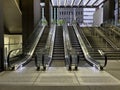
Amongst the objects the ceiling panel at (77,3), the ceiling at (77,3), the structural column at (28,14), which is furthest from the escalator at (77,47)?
the ceiling at (77,3)

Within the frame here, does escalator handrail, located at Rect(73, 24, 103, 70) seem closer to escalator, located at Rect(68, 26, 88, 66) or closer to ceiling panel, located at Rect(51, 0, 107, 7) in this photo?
escalator, located at Rect(68, 26, 88, 66)

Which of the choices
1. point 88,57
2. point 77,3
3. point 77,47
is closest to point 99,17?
point 77,3

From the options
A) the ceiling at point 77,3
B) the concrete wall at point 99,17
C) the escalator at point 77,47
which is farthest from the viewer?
the concrete wall at point 99,17

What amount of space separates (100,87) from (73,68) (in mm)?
4940

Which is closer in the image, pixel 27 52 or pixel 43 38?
pixel 27 52

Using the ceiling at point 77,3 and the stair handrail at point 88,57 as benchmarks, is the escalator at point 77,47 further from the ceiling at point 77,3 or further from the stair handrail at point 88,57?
the ceiling at point 77,3

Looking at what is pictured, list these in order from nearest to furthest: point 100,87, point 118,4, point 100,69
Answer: point 100,87 < point 100,69 < point 118,4

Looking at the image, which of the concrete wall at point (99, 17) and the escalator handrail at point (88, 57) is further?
the concrete wall at point (99, 17)

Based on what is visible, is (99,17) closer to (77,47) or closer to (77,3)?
(77,3)


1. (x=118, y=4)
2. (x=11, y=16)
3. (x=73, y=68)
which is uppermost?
(x=118, y=4)

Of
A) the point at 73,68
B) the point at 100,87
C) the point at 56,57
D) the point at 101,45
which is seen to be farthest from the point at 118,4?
the point at 100,87

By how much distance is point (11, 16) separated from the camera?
2481 centimetres

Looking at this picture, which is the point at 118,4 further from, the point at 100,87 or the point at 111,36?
the point at 100,87

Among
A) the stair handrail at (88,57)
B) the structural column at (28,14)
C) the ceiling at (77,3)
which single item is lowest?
the stair handrail at (88,57)
